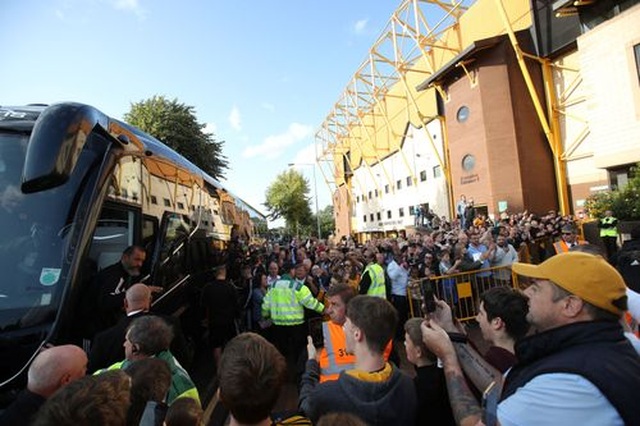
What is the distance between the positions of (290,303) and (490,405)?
4195 mm

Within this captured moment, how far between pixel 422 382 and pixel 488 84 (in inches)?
1019

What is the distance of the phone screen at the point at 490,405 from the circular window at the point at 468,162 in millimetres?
25735

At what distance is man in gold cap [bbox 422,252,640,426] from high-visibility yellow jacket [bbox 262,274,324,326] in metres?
4.27

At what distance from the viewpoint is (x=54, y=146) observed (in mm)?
2764

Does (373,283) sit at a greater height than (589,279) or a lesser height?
lesser

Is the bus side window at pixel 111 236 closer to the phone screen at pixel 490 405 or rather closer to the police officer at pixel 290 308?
the police officer at pixel 290 308

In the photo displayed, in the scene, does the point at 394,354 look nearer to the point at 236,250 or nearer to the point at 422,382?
the point at 422,382

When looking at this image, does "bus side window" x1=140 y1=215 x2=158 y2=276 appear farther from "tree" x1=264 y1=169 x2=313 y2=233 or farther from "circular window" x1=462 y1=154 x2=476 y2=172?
"tree" x1=264 y1=169 x2=313 y2=233

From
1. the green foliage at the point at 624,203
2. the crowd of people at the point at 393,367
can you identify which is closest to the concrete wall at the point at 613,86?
the green foliage at the point at 624,203

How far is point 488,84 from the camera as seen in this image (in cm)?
2414

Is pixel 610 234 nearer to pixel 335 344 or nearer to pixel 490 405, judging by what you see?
pixel 335 344

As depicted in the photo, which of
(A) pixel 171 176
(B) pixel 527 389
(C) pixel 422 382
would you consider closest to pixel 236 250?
(A) pixel 171 176

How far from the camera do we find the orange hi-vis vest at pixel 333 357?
2.92 m

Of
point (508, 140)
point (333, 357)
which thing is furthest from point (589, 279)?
point (508, 140)
